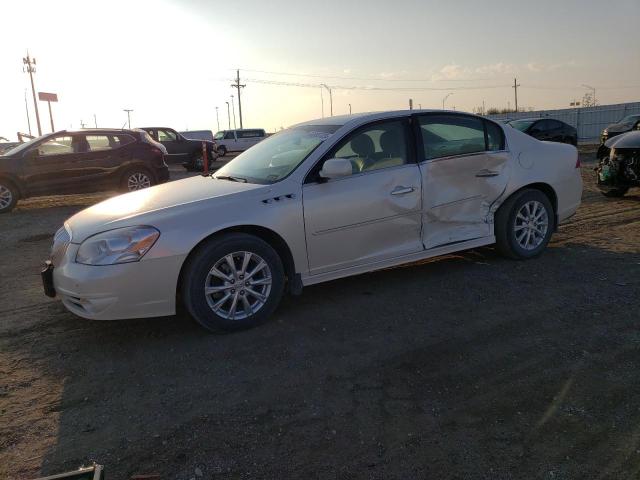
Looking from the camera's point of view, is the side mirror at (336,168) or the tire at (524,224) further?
the tire at (524,224)

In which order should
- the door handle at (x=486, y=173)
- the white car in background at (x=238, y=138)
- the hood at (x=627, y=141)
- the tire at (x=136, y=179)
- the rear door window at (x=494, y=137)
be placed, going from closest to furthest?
the door handle at (x=486, y=173) < the rear door window at (x=494, y=137) < the hood at (x=627, y=141) < the tire at (x=136, y=179) < the white car in background at (x=238, y=138)

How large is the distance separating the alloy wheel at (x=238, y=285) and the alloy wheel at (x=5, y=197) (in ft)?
30.1

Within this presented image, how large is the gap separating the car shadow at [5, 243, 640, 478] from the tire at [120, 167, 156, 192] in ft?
24.6

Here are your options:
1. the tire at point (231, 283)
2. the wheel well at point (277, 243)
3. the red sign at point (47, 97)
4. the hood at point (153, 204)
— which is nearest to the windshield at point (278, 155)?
the hood at point (153, 204)

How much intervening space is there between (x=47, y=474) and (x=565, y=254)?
17.3ft

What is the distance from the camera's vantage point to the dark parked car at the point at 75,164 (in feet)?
36.3

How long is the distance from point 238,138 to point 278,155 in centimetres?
3034

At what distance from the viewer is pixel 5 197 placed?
36.3 ft

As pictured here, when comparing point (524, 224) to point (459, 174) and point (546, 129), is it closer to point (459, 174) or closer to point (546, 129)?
point (459, 174)

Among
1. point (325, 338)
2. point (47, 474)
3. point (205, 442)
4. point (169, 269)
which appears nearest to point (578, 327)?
point (325, 338)

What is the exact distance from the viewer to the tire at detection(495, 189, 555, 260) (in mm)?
5395

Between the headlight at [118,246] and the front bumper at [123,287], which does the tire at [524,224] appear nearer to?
the front bumper at [123,287]

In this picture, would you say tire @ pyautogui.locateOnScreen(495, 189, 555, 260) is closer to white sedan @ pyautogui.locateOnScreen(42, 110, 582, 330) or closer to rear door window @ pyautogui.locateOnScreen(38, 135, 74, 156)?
white sedan @ pyautogui.locateOnScreen(42, 110, 582, 330)

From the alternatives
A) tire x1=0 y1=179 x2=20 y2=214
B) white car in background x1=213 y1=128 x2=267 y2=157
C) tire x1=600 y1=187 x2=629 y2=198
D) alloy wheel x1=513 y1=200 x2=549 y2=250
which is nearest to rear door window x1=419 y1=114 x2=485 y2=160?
alloy wheel x1=513 y1=200 x2=549 y2=250
